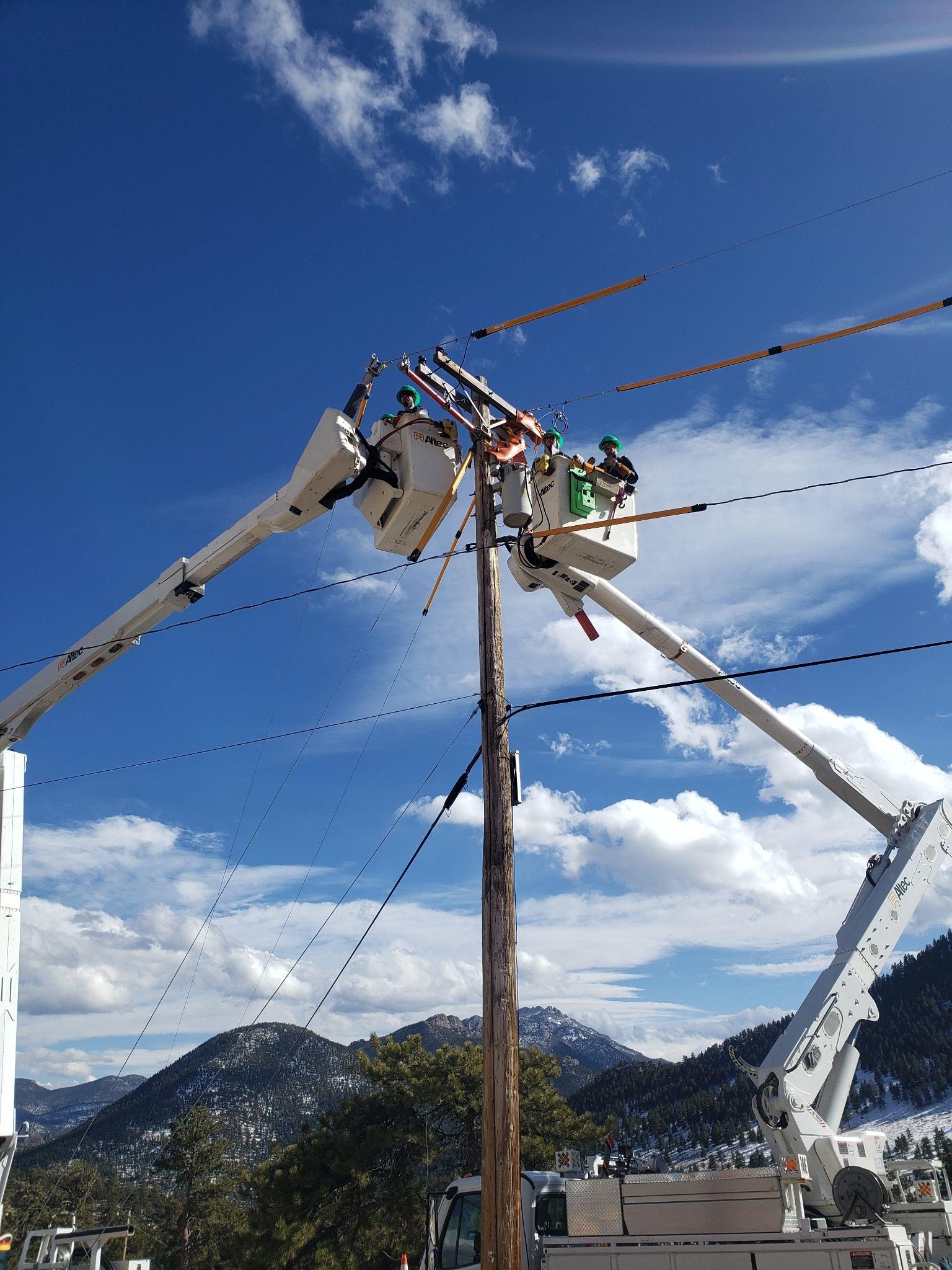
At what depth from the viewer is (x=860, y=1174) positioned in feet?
39.4

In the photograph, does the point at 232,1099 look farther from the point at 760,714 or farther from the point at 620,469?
the point at 620,469

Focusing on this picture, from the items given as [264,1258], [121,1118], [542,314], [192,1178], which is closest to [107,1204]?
[192,1178]

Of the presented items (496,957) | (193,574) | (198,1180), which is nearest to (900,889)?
(496,957)

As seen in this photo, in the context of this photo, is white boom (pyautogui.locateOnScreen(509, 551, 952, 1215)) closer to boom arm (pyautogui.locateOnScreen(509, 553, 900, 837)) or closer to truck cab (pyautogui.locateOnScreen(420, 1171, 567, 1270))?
boom arm (pyautogui.locateOnScreen(509, 553, 900, 837))

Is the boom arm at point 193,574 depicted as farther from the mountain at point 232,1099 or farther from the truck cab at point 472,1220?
the mountain at point 232,1099

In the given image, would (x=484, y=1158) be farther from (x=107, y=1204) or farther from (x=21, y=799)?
(x=107, y=1204)

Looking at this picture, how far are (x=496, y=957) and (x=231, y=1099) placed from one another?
169 meters

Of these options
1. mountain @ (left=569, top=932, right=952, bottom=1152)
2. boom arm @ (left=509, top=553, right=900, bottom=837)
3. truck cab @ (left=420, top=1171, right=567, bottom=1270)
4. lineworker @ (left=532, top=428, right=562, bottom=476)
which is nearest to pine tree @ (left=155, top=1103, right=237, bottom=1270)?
mountain @ (left=569, top=932, right=952, bottom=1152)

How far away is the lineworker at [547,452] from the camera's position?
12.7 meters

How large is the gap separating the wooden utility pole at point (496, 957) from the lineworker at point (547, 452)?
1300 mm

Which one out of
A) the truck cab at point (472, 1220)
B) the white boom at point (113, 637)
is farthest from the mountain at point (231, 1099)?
the truck cab at point (472, 1220)

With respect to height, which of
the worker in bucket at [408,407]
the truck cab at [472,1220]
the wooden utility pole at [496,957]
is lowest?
the truck cab at [472,1220]

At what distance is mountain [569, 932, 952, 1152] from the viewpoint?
217 ft

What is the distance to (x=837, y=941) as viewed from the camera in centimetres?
1482
